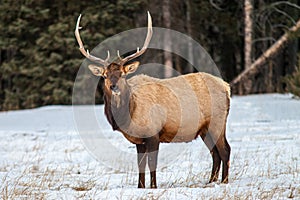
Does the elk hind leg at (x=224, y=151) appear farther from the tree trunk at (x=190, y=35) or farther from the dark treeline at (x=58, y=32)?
the tree trunk at (x=190, y=35)

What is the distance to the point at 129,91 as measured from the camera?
657 centimetres

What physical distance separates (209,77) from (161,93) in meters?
0.81

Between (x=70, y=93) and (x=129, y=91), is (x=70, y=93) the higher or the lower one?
the lower one

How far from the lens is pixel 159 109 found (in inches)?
268

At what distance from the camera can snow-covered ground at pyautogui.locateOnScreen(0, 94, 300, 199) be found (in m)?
5.70

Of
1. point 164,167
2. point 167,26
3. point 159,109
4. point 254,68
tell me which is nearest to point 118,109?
point 159,109

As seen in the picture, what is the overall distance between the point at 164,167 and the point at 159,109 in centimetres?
178

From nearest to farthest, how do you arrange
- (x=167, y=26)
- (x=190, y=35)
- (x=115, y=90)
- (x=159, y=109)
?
1. (x=115, y=90)
2. (x=159, y=109)
3. (x=167, y=26)
4. (x=190, y=35)

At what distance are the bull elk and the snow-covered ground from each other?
48cm

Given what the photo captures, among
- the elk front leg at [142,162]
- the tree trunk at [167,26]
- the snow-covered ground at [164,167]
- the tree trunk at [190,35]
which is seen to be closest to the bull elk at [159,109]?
the elk front leg at [142,162]

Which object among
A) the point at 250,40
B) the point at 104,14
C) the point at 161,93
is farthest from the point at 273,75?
the point at 161,93

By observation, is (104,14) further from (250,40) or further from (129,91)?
(129,91)

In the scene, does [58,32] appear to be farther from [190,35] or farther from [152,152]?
[152,152]

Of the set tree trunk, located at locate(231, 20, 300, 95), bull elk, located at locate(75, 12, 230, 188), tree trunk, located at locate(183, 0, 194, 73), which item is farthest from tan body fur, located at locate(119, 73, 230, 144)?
tree trunk, located at locate(183, 0, 194, 73)
